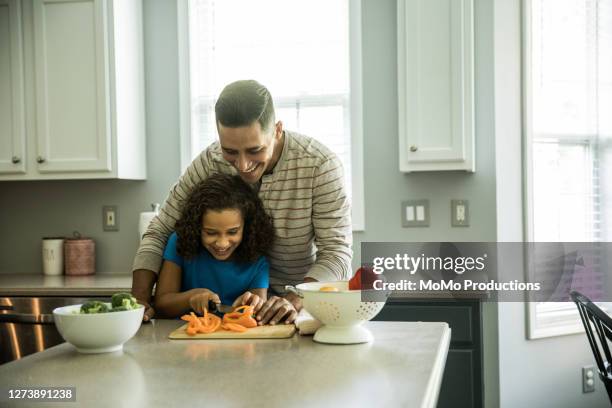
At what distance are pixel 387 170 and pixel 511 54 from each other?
780 mm

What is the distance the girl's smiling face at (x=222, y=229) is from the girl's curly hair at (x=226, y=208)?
0.7 inches

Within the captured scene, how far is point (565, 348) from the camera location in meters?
3.53

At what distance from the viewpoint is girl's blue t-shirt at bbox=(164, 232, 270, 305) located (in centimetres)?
199

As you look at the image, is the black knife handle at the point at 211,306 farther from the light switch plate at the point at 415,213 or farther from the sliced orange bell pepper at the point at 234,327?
the light switch plate at the point at 415,213

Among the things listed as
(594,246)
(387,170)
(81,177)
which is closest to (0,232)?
(81,177)

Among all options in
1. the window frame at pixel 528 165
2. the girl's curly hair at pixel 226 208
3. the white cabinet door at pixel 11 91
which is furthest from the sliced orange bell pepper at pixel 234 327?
the white cabinet door at pixel 11 91

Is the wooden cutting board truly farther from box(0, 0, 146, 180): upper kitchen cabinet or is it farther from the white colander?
box(0, 0, 146, 180): upper kitchen cabinet

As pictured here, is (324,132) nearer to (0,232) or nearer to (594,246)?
(594,246)

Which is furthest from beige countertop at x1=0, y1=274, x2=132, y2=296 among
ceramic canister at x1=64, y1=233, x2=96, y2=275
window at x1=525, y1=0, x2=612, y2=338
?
window at x1=525, y1=0, x2=612, y2=338

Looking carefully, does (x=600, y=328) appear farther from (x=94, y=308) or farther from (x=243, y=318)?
(x=94, y=308)

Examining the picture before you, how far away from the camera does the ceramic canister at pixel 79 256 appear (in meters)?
3.60

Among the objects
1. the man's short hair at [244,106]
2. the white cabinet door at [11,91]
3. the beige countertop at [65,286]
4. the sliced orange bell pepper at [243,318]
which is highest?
the white cabinet door at [11,91]

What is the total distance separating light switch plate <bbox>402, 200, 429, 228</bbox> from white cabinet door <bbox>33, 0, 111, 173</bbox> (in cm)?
142

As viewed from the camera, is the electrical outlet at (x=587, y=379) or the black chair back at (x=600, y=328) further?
the electrical outlet at (x=587, y=379)
